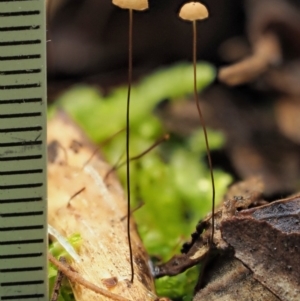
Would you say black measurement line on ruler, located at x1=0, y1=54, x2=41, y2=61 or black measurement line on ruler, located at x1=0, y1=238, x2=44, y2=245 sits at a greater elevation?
black measurement line on ruler, located at x1=0, y1=54, x2=41, y2=61

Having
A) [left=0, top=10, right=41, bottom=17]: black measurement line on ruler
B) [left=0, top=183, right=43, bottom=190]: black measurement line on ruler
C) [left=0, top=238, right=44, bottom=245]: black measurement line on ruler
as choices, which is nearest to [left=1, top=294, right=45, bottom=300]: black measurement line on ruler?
[left=0, top=238, right=44, bottom=245]: black measurement line on ruler

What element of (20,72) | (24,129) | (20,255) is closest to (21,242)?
(20,255)

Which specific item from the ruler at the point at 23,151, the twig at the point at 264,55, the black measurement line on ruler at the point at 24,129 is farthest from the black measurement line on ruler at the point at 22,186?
the twig at the point at 264,55

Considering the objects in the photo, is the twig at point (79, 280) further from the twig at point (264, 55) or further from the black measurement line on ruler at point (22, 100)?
the twig at point (264, 55)

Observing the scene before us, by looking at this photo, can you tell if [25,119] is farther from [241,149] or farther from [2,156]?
[241,149]

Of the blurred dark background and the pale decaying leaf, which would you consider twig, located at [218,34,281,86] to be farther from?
the pale decaying leaf

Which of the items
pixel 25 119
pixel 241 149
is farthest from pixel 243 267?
pixel 241 149
